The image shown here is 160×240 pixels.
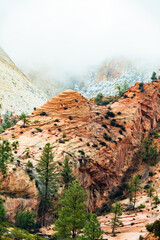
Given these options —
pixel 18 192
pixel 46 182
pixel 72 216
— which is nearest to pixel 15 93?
pixel 46 182

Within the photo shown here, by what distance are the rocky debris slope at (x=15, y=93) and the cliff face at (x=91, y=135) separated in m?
74.3

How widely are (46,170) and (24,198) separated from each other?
7.71 m

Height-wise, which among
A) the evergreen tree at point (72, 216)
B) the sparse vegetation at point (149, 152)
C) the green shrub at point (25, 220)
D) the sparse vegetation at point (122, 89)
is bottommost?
the green shrub at point (25, 220)

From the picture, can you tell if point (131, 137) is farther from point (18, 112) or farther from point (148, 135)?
point (18, 112)

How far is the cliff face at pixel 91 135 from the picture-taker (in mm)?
60969

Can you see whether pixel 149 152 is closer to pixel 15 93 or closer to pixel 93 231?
pixel 93 231

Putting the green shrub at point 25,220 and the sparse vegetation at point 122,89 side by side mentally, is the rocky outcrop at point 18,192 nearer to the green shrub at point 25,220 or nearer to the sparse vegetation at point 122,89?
the green shrub at point 25,220

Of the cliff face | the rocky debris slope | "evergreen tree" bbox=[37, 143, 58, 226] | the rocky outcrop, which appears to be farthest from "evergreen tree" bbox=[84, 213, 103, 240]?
the rocky debris slope

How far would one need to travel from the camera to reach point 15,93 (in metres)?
157

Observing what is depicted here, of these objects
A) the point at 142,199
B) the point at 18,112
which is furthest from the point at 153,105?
the point at 18,112

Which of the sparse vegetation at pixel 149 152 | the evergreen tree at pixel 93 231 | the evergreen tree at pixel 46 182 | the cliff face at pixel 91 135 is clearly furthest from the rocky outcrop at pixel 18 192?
the sparse vegetation at pixel 149 152

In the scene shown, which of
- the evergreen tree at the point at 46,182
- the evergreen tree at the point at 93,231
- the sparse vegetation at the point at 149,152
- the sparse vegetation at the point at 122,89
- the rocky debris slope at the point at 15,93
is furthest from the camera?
the rocky debris slope at the point at 15,93

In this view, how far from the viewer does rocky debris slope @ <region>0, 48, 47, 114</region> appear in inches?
5699

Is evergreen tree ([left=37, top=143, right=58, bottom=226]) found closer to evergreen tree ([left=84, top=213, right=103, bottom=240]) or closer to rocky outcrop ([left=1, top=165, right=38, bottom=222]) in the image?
rocky outcrop ([left=1, top=165, right=38, bottom=222])
